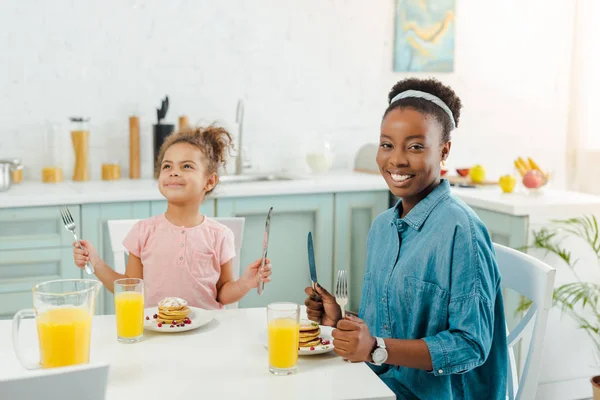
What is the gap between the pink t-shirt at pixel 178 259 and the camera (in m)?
1.85

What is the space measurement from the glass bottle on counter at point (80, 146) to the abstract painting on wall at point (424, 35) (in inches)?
58.6

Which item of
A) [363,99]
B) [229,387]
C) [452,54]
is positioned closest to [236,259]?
[229,387]

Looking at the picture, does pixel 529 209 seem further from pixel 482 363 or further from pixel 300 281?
pixel 482 363

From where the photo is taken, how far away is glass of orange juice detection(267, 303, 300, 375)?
47.8 inches

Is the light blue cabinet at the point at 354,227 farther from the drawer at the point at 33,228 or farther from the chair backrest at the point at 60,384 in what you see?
the chair backrest at the point at 60,384

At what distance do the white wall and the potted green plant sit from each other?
114 centimetres

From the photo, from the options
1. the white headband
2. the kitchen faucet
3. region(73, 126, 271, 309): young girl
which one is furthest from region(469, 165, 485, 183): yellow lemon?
the white headband

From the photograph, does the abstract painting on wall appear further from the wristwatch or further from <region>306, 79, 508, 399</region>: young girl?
the wristwatch

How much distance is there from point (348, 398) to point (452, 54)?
2.85m

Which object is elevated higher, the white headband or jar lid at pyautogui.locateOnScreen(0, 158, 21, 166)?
the white headband

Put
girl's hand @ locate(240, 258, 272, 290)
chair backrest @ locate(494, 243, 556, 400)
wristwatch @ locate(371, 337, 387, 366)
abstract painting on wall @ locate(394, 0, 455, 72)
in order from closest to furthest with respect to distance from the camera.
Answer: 1. wristwatch @ locate(371, 337, 387, 366)
2. chair backrest @ locate(494, 243, 556, 400)
3. girl's hand @ locate(240, 258, 272, 290)
4. abstract painting on wall @ locate(394, 0, 455, 72)

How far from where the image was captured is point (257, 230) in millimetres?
2939

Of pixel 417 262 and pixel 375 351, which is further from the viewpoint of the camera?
pixel 417 262

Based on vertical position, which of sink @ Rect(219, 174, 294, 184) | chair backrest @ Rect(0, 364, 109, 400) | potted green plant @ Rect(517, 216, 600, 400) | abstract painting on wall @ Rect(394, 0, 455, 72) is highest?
abstract painting on wall @ Rect(394, 0, 455, 72)
